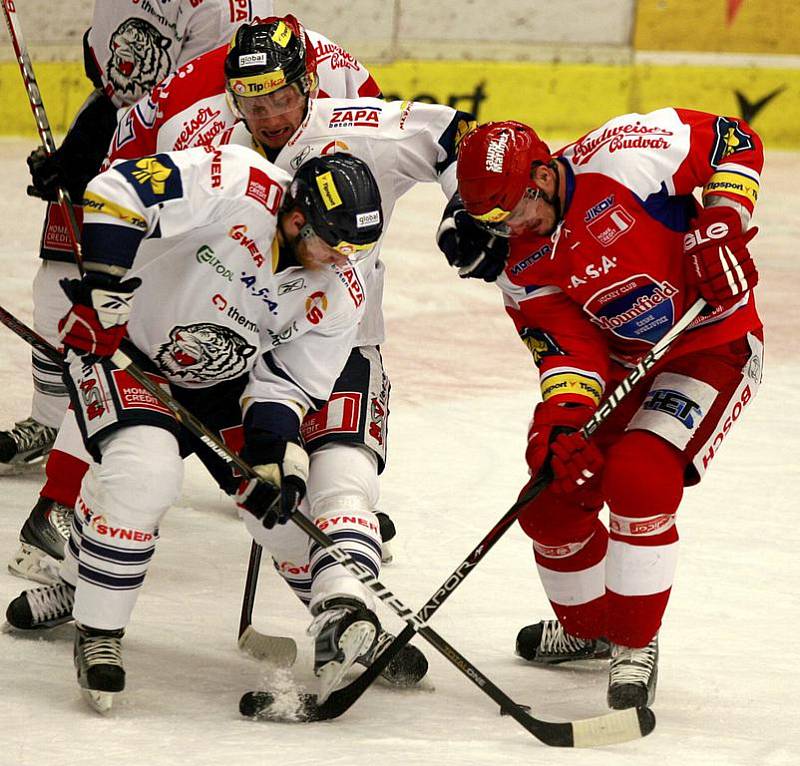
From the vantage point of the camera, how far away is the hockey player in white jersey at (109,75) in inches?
142

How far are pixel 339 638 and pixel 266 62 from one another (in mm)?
1212

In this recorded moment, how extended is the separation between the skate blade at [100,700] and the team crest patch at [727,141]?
4.70ft

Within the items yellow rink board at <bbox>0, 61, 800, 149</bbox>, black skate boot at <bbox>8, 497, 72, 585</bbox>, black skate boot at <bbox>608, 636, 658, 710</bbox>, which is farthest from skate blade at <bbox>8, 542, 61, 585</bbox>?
yellow rink board at <bbox>0, 61, 800, 149</bbox>

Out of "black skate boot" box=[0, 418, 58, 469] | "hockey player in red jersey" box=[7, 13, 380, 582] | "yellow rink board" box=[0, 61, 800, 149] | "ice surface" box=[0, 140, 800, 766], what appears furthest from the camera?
"yellow rink board" box=[0, 61, 800, 149]

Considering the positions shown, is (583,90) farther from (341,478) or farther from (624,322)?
(341,478)

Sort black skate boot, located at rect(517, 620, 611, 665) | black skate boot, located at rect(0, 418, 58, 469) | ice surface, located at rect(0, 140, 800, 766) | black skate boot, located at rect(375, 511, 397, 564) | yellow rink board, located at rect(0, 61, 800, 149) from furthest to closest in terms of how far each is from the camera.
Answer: yellow rink board, located at rect(0, 61, 800, 149), black skate boot, located at rect(0, 418, 58, 469), black skate boot, located at rect(375, 511, 397, 564), black skate boot, located at rect(517, 620, 611, 665), ice surface, located at rect(0, 140, 800, 766)

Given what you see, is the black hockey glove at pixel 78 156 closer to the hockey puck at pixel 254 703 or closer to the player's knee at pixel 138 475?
the player's knee at pixel 138 475

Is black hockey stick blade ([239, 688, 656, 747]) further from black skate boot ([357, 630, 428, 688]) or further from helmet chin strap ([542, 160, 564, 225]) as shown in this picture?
A: helmet chin strap ([542, 160, 564, 225])

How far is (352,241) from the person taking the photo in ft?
7.88

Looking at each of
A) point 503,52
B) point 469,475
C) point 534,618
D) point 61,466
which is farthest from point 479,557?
point 503,52

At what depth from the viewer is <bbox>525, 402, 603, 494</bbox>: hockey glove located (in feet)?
8.18

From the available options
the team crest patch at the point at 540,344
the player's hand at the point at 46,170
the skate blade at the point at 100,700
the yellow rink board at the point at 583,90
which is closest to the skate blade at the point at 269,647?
the skate blade at the point at 100,700

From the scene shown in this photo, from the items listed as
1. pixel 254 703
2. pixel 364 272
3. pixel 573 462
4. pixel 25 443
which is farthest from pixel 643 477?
pixel 25 443

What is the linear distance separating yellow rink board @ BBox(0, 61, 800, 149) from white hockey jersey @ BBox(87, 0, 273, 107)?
4.95 m
